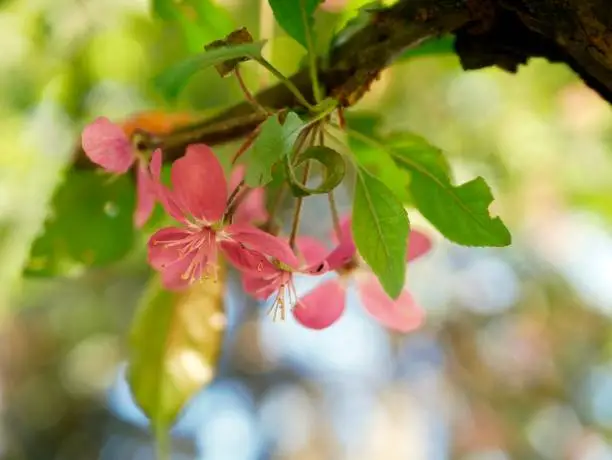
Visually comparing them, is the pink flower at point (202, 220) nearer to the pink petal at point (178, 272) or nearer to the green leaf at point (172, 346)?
the pink petal at point (178, 272)

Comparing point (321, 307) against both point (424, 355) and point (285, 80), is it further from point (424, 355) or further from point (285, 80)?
point (424, 355)

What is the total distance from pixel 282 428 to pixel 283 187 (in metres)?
0.75

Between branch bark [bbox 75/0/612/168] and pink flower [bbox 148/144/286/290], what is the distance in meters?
0.02

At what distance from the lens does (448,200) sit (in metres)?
0.23

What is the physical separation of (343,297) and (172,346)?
13cm

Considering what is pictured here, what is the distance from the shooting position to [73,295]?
0.91 m

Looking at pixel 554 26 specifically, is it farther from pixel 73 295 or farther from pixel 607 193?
pixel 73 295

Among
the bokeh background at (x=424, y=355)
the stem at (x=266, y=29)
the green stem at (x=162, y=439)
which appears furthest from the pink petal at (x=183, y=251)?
the bokeh background at (x=424, y=355)

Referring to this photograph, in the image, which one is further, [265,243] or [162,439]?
[162,439]

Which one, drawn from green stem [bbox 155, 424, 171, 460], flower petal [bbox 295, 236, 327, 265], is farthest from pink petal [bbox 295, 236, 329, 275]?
green stem [bbox 155, 424, 171, 460]

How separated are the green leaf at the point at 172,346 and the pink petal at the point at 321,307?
0.09 meters

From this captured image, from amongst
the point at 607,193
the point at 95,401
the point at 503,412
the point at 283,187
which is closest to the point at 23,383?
the point at 95,401

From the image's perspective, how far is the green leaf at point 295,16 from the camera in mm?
228

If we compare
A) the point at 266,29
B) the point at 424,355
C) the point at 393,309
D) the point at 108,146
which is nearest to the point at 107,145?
the point at 108,146
